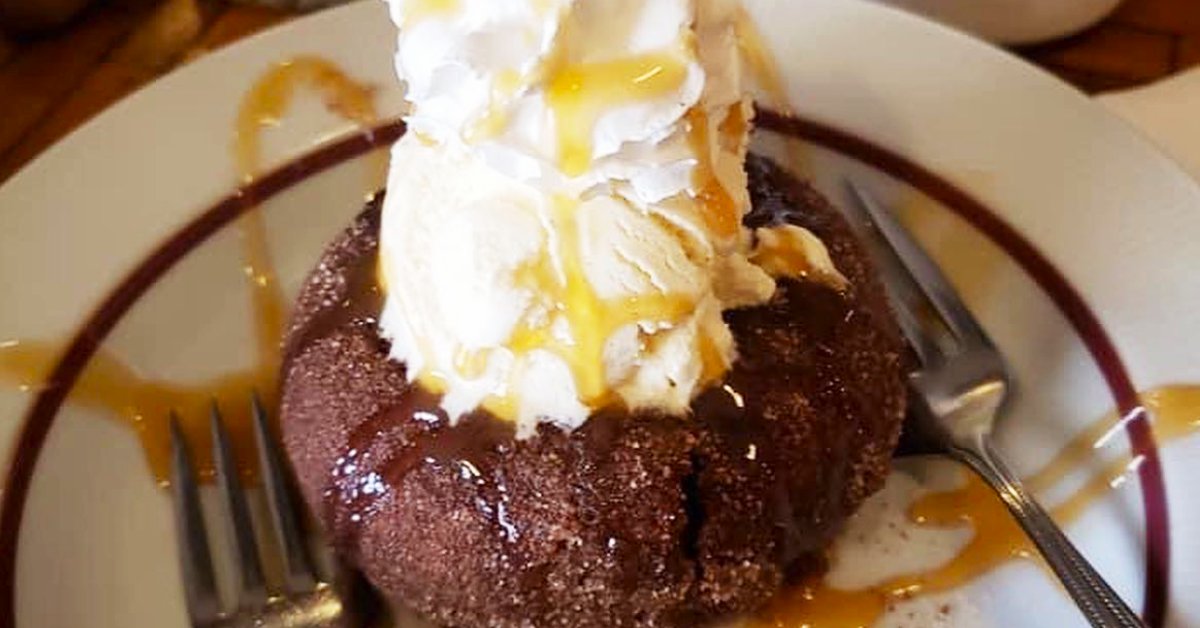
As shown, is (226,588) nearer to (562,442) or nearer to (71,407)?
(71,407)

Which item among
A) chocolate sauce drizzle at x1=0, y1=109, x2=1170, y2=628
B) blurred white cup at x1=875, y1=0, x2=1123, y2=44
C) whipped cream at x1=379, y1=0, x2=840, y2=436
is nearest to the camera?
whipped cream at x1=379, y1=0, x2=840, y2=436

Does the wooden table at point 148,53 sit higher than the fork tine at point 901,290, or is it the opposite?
the wooden table at point 148,53

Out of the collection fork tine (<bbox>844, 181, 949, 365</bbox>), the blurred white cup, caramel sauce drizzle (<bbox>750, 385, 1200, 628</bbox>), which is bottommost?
caramel sauce drizzle (<bbox>750, 385, 1200, 628</bbox>)

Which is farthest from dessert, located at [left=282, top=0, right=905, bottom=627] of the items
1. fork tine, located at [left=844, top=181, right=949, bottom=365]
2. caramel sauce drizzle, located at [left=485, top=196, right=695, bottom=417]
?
fork tine, located at [left=844, top=181, right=949, bottom=365]

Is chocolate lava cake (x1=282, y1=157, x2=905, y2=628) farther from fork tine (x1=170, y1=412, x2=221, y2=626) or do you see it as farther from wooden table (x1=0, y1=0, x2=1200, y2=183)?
wooden table (x1=0, y1=0, x2=1200, y2=183)

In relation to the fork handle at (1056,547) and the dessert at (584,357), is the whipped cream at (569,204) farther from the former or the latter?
the fork handle at (1056,547)

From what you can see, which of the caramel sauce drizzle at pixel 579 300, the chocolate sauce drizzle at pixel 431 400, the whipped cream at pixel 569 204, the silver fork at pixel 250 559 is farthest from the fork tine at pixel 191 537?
the caramel sauce drizzle at pixel 579 300
